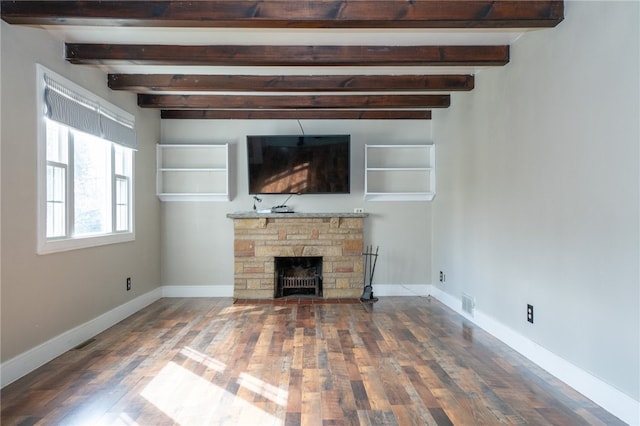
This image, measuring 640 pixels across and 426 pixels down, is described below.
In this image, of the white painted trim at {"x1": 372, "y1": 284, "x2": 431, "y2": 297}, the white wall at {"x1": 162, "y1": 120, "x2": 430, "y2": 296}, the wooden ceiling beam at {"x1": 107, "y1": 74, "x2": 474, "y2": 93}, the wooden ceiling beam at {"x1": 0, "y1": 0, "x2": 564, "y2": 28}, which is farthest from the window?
the white painted trim at {"x1": 372, "y1": 284, "x2": 431, "y2": 297}

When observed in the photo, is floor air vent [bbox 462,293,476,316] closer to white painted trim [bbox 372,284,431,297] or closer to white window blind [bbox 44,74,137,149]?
white painted trim [bbox 372,284,431,297]

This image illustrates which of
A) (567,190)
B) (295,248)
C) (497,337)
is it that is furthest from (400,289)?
(567,190)

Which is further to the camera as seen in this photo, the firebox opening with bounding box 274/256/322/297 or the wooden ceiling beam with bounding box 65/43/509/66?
the firebox opening with bounding box 274/256/322/297

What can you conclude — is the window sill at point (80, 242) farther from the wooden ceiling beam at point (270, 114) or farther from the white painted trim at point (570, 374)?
the white painted trim at point (570, 374)

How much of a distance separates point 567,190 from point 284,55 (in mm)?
2457

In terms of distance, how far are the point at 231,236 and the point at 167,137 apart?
5.52 feet

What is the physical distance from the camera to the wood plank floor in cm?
221

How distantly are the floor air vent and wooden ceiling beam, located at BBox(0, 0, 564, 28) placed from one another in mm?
2749

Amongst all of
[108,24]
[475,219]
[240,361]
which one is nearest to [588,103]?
[475,219]

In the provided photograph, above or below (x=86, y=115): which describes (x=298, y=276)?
below

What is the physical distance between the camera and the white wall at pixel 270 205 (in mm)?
5465

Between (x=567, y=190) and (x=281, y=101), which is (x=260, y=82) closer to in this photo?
(x=281, y=101)

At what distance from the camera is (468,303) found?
13.9 feet

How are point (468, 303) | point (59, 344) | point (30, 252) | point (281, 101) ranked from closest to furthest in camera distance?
point (30, 252)
point (59, 344)
point (468, 303)
point (281, 101)
